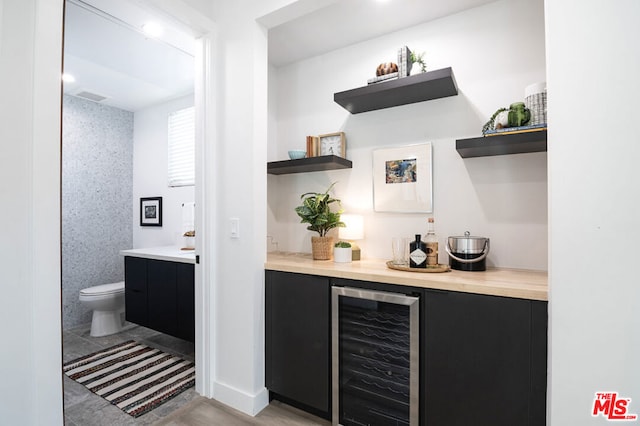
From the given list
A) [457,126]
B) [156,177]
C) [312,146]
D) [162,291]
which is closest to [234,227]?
[312,146]

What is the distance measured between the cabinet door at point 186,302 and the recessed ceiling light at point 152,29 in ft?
5.83

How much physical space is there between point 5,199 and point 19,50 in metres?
0.59

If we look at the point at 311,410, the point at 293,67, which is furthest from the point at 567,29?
the point at 311,410

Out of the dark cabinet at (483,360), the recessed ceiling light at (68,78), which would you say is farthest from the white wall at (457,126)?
the recessed ceiling light at (68,78)

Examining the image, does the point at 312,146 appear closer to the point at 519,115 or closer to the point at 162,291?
the point at 519,115

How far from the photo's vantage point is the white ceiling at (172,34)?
199 centimetres

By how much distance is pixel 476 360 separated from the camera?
1.41 meters

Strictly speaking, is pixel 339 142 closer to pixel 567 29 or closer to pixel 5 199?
pixel 567 29

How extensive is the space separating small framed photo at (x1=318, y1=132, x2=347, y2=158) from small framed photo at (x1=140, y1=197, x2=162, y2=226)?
2.33 metres

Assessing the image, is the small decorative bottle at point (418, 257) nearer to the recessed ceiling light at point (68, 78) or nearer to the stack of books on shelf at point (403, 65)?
the stack of books on shelf at point (403, 65)

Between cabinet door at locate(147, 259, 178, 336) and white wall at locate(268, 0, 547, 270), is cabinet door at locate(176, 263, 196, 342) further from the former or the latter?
white wall at locate(268, 0, 547, 270)

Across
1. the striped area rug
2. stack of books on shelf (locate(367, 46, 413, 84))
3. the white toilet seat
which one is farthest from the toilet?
stack of books on shelf (locate(367, 46, 413, 84))

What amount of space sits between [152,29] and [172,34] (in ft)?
0.48

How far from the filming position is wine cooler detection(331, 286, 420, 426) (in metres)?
1.58
